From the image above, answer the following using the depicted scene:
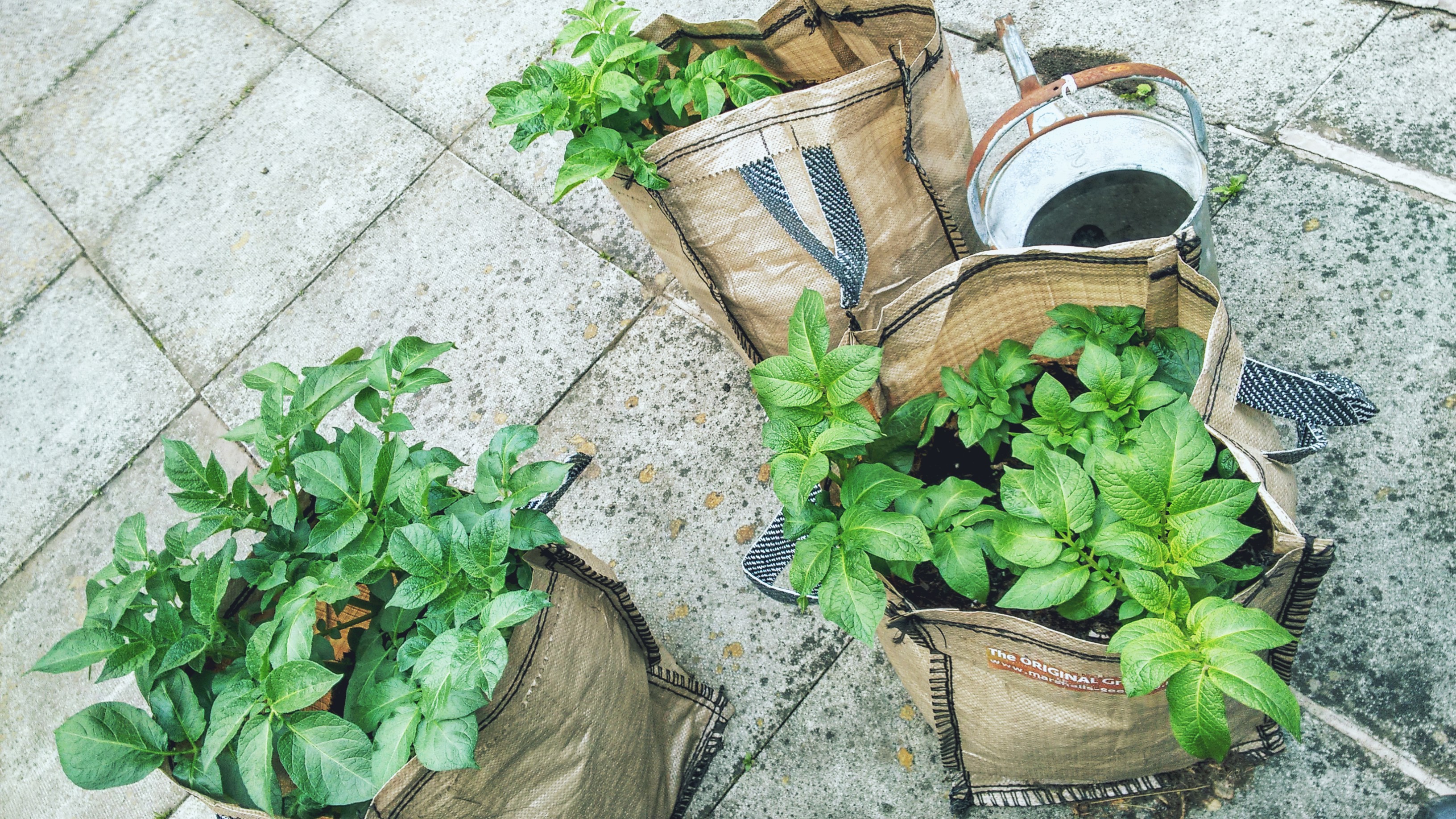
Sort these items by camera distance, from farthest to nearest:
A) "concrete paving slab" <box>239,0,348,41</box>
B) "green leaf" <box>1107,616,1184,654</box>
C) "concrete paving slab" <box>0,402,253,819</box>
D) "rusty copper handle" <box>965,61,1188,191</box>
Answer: "concrete paving slab" <box>239,0,348,41</box> < "concrete paving slab" <box>0,402,253,819</box> < "rusty copper handle" <box>965,61,1188,191</box> < "green leaf" <box>1107,616,1184,654</box>

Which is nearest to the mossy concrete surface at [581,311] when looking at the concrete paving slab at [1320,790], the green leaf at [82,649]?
the concrete paving slab at [1320,790]

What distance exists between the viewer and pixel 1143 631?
3.72ft

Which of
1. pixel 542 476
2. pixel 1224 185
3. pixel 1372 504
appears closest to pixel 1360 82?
pixel 1224 185

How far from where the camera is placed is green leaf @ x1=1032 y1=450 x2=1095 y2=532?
1.23 metres

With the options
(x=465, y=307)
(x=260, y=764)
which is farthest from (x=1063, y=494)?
(x=465, y=307)

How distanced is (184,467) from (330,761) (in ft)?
1.62

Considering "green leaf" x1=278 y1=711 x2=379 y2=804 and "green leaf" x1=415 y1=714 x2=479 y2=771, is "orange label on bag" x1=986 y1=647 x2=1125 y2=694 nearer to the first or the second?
"green leaf" x1=415 y1=714 x2=479 y2=771

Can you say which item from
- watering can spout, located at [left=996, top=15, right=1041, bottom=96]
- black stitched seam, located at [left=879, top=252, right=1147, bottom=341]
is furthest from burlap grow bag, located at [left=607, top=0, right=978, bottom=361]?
black stitched seam, located at [left=879, top=252, right=1147, bottom=341]

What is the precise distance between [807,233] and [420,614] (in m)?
0.88

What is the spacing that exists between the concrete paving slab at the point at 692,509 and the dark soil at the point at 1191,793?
1.97 feet

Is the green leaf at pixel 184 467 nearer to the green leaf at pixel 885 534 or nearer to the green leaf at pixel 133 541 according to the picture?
the green leaf at pixel 133 541

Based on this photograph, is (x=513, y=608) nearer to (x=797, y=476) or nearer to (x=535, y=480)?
(x=535, y=480)

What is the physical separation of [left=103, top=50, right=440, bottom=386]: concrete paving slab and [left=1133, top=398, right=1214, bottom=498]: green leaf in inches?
94.8

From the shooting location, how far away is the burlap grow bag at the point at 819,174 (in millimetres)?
1582
